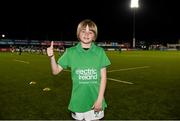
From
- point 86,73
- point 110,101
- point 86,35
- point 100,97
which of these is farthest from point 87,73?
point 110,101

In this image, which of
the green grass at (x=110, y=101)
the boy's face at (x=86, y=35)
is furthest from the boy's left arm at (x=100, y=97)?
the green grass at (x=110, y=101)

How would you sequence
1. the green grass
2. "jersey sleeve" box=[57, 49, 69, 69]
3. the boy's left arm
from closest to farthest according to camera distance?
the boy's left arm
"jersey sleeve" box=[57, 49, 69, 69]
the green grass

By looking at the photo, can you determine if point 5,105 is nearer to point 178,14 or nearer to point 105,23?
point 105,23

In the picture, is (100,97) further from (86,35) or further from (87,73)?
(86,35)

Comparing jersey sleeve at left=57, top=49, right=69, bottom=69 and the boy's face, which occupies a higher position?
the boy's face

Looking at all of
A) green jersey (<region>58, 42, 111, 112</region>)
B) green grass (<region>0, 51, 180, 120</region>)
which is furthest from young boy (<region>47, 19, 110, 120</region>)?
green grass (<region>0, 51, 180, 120</region>)

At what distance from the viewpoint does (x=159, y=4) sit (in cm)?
9925

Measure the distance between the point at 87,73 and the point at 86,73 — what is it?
0.01 metres

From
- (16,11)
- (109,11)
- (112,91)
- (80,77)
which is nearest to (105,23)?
(109,11)

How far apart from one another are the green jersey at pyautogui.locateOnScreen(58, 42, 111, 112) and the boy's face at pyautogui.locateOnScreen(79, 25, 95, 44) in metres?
0.11

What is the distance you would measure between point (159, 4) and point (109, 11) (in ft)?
46.2

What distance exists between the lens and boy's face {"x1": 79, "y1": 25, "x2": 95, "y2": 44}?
4.20 meters

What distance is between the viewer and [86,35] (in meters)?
4.21

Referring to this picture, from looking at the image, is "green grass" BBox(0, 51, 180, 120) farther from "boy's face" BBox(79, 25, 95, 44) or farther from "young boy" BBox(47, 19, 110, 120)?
"boy's face" BBox(79, 25, 95, 44)
